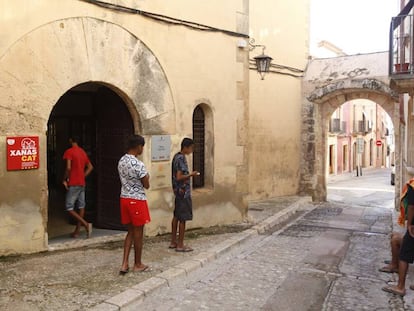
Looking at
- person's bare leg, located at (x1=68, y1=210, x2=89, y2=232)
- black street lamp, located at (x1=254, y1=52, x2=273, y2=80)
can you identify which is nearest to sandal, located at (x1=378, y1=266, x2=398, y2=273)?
person's bare leg, located at (x1=68, y1=210, x2=89, y2=232)

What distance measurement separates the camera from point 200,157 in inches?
339

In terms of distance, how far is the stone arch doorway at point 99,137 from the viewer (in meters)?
7.43

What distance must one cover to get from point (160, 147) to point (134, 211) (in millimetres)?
2447

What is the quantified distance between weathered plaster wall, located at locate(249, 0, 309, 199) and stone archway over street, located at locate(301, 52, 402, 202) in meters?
0.29

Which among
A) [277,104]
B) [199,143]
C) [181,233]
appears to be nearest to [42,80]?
[181,233]

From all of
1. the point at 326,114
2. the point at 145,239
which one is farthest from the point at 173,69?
the point at 326,114

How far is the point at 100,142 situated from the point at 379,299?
4.92m

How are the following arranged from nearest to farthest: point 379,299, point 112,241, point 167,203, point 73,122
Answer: point 379,299
point 112,241
point 167,203
point 73,122

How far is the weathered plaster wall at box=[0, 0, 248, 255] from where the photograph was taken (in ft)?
18.0

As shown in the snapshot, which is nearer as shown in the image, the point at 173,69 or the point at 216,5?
the point at 173,69

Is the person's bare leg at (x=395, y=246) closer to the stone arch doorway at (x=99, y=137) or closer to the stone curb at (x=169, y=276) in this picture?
the stone curb at (x=169, y=276)

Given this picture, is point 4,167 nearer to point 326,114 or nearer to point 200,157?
point 200,157

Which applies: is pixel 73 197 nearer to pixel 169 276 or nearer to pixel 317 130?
pixel 169 276

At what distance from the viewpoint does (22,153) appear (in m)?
5.55
